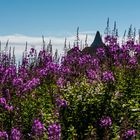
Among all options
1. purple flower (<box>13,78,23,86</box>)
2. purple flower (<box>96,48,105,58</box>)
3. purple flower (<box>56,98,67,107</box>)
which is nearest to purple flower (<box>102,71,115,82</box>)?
purple flower (<box>56,98,67,107</box>)

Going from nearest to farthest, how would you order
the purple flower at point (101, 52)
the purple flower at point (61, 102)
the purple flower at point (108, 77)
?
the purple flower at point (61, 102)
the purple flower at point (108, 77)
the purple flower at point (101, 52)

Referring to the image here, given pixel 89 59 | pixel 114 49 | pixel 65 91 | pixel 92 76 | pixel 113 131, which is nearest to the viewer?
pixel 113 131

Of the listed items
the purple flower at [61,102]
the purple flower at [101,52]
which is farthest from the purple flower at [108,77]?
the purple flower at [101,52]

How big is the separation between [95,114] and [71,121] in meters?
0.54

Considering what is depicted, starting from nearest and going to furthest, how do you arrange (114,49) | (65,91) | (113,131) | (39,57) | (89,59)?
1. (113,131)
2. (65,91)
3. (114,49)
4. (89,59)
5. (39,57)

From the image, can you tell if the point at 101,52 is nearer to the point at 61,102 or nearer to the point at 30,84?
the point at 30,84

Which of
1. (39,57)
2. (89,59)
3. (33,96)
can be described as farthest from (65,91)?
(39,57)

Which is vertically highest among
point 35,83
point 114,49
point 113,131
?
point 114,49

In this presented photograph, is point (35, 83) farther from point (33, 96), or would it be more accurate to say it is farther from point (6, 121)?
point (6, 121)

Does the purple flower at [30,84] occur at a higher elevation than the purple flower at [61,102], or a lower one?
higher

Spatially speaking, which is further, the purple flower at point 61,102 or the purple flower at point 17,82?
the purple flower at point 17,82

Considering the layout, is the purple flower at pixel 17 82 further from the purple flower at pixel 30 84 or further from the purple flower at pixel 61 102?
the purple flower at pixel 61 102

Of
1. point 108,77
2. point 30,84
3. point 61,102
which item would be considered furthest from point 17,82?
point 108,77

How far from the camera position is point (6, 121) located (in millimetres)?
8844
